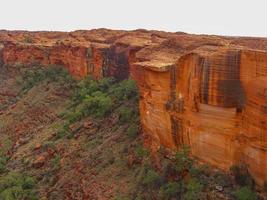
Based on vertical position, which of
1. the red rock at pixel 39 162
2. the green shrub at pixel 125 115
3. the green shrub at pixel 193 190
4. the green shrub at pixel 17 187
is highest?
the green shrub at pixel 125 115

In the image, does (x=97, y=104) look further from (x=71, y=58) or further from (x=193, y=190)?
(x=193, y=190)

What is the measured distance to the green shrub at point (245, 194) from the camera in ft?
69.7

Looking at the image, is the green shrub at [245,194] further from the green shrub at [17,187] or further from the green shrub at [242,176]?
the green shrub at [17,187]

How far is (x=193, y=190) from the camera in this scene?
73.9ft

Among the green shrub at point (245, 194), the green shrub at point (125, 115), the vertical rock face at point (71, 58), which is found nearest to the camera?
the green shrub at point (245, 194)

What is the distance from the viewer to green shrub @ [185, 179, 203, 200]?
22281 mm

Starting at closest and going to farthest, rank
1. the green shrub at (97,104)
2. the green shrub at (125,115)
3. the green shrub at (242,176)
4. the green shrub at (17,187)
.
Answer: the green shrub at (242,176) < the green shrub at (17,187) < the green shrub at (125,115) < the green shrub at (97,104)

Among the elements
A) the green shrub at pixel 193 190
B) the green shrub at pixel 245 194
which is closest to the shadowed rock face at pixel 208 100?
the green shrub at pixel 245 194

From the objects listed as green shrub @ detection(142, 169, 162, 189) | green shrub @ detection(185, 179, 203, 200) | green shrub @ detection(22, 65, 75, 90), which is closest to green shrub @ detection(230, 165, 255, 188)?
green shrub @ detection(185, 179, 203, 200)

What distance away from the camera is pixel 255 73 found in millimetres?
20344

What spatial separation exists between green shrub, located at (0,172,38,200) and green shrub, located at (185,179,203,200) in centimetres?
967

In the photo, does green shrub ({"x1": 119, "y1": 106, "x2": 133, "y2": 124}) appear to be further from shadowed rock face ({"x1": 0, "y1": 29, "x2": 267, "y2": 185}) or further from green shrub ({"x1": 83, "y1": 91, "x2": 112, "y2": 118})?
shadowed rock face ({"x1": 0, "y1": 29, "x2": 267, "y2": 185})

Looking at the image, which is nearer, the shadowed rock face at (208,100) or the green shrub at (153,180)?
the shadowed rock face at (208,100)

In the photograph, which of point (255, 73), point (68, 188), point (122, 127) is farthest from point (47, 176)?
point (255, 73)
